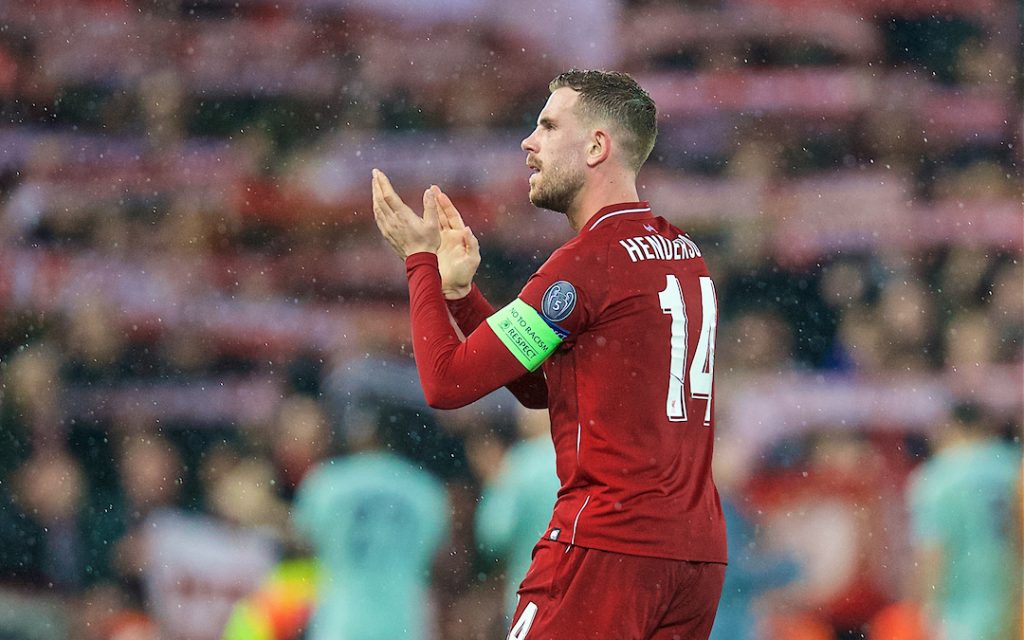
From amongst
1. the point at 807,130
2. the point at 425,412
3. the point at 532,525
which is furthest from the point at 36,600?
the point at 807,130

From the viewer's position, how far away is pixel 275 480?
6023 millimetres

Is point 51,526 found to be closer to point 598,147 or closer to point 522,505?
point 522,505

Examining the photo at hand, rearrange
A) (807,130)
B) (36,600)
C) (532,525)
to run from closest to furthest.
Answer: (532,525) < (36,600) < (807,130)

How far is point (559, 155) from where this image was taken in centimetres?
260

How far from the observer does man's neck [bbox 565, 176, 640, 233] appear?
260cm

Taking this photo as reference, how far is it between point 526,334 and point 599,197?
357 millimetres

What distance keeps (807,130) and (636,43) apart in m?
0.95

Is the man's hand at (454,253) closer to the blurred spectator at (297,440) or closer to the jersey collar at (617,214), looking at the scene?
the jersey collar at (617,214)

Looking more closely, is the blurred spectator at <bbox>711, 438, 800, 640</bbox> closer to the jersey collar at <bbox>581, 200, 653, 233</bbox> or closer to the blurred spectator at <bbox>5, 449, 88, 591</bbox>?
the blurred spectator at <bbox>5, 449, 88, 591</bbox>

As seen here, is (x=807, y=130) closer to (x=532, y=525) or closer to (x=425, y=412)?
(x=425, y=412)

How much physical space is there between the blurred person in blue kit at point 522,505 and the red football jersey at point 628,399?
2.35m

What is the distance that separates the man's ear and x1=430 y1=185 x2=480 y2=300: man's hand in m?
0.30

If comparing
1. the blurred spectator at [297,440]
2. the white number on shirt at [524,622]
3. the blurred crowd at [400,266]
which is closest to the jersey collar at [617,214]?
the white number on shirt at [524,622]

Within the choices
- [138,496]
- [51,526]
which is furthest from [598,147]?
[51,526]
